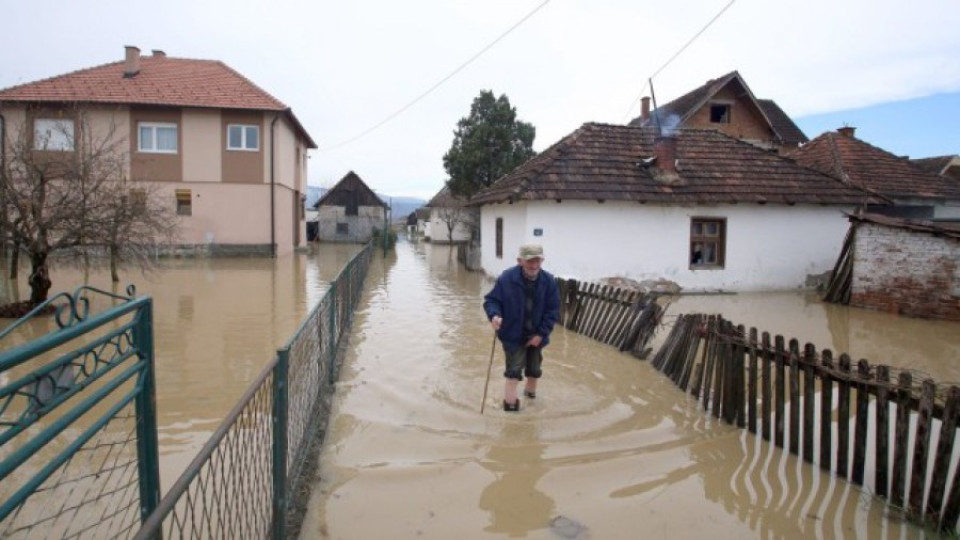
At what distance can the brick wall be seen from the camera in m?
11.7

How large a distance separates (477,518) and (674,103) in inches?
1190

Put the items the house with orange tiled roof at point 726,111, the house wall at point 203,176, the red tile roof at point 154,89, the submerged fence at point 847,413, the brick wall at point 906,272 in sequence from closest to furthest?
the submerged fence at point 847,413 < the brick wall at point 906,272 < the red tile roof at point 154,89 < the house wall at point 203,176 < the house with orange tiled roof at point 726,111

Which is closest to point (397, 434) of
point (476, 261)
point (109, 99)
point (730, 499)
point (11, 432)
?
point (730, 499)

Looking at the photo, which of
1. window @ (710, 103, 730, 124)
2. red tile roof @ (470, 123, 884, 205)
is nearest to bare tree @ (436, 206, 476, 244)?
window @ (710, 103, 730, 124)

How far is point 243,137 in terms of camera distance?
84.3 ft

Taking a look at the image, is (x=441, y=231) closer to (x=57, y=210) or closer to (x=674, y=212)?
(x=674, y=212)

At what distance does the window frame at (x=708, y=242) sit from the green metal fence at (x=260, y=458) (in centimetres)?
1190

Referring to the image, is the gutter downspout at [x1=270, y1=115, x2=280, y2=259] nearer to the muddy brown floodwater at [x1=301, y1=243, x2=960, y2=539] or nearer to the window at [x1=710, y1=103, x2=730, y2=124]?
the muddy brown floodwater at [x1=301, y1=243, x2=960, y2=539]

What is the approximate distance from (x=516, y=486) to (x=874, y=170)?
21161 mm

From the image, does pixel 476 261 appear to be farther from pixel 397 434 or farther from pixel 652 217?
pixel 397 434

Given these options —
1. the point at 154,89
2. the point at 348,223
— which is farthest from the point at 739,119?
the point at 348,223

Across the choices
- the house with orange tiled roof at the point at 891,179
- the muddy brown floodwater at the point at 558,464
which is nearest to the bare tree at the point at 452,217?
the house with orange tiled roof at the point at 891,179

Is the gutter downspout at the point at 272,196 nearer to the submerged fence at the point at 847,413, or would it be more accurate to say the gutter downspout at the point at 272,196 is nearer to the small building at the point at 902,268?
the small building at the point at 902,268

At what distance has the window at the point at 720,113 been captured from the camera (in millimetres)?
28406
